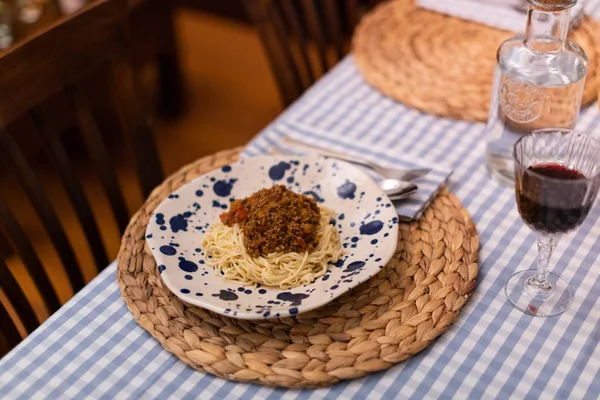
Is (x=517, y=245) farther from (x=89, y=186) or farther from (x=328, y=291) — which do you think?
(x=89, y=186)

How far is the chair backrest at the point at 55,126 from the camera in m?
1.14

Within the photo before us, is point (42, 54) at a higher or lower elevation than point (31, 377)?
higher

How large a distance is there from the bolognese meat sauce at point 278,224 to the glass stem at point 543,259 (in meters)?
0.29

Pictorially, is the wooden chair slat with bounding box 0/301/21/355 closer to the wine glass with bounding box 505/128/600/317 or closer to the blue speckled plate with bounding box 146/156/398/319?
the blue speckled plate with bounding box 146/156/398/319

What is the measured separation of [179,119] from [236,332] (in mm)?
2040

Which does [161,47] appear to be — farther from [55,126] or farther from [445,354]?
[445,354]

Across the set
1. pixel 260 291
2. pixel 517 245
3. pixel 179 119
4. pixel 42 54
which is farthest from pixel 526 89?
pixel 179 119

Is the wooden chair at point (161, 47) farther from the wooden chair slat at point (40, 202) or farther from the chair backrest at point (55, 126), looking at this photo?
the wooden chair slat at point (40, 202)

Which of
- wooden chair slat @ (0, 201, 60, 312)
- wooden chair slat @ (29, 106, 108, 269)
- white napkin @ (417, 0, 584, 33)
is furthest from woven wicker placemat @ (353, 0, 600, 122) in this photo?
wooden chair slat @ (0, 201, 60, 312)

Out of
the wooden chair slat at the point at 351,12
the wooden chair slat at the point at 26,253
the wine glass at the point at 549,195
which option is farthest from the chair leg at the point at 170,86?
the wine glass at the point at 549,195

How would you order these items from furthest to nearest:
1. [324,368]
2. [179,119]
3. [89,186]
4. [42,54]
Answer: [179,119]
[89,186]
[42,54]
[324,368]

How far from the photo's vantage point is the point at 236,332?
914 millimetres

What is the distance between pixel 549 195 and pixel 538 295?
0.18m

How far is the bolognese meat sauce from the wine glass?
0.90 feet
